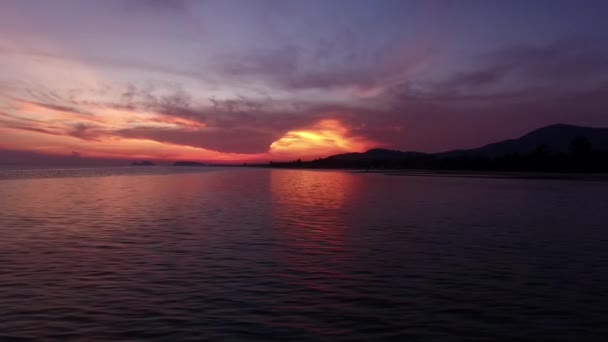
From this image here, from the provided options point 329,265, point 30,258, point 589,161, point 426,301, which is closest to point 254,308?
point 426,301

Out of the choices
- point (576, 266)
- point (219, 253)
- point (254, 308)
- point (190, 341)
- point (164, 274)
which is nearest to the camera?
point (190, 341)

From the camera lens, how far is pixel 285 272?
19828 mm

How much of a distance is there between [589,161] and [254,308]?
18687cm

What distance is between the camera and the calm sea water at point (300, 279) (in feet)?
43.0

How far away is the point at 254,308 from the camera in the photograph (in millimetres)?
14742

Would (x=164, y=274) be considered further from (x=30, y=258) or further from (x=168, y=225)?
(x=168, y=225)

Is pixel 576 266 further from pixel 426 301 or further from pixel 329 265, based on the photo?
pixel 329 265

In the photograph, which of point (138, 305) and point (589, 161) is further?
point (589, 161)

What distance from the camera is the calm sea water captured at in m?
13.1

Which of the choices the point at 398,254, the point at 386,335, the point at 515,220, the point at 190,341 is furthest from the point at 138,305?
the point at 515,220

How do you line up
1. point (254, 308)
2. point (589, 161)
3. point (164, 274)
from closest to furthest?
1. point (254, 308)
2. point (164, 274)
3. point (589, 161)

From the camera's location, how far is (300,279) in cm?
1869

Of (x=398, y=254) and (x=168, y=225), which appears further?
(x=168, y=225)

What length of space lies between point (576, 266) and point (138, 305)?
1893 centimetres
